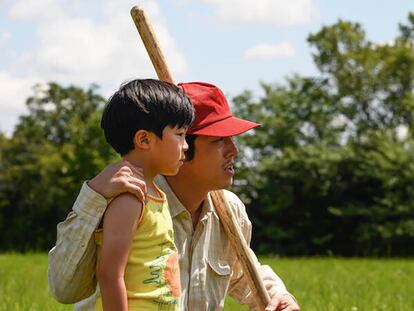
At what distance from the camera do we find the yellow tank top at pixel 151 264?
2988 millimetres

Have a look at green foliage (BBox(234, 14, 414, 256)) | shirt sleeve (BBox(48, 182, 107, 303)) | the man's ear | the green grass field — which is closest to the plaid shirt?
shirt sleeve (BBox(48, 182, 107, 303))

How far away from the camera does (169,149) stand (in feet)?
9.88

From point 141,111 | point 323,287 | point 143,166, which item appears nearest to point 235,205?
point 143,166

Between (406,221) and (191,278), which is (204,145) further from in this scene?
(406,221)

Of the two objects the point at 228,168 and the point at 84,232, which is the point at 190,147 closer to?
the point at 228,168

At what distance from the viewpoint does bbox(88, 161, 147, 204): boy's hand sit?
9.59 feet

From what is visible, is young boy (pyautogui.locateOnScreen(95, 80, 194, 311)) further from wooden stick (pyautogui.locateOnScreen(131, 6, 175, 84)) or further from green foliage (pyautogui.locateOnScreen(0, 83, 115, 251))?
green foliage (pyautogui.locateOnScreen(0, 83, 115, 251))

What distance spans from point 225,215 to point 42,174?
103 ft

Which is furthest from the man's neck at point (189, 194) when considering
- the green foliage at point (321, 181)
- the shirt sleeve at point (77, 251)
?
the green foliage at point (321, 181)

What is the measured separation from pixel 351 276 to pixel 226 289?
260 inches

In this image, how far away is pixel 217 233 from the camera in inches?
159

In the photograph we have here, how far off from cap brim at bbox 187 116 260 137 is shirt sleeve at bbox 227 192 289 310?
14.9 inches

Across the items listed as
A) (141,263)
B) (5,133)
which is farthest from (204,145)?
(5,133)

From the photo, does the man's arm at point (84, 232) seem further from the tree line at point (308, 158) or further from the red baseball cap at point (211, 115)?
the tree line at point (308, 158)
